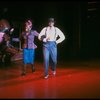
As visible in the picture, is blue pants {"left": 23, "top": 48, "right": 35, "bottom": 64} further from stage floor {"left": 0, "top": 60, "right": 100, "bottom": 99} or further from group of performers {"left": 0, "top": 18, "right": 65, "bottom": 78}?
stage floor {"left": 0, "top": 60, "right": 100, "bottom": 99}

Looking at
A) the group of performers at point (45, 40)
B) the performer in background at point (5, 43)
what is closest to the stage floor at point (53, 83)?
the group of performers at point (45, 40)

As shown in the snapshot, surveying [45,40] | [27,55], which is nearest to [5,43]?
[27,55]

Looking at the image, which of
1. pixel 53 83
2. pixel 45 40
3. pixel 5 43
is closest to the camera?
pixel 53 83

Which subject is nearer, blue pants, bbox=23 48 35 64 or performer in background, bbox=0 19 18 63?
blue pants, bbox=23 48 35 64

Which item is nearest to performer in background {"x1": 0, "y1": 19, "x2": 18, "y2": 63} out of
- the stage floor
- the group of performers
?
the stage floor

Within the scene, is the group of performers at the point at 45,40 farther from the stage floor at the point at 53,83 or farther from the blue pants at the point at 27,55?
the stage floor at the point at 53,83

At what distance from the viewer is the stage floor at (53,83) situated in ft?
35.0

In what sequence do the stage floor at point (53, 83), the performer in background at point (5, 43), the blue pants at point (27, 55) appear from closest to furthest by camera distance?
the stage floor at point (53, 83) < the blue pants at point (27, 55) < the performer in background at point (5, 43)

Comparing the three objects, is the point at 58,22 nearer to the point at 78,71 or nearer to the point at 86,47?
the point at 86,47

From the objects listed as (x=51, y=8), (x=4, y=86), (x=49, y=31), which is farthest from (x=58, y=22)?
(x=4, y=86)

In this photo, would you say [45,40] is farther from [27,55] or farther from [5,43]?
[5,43]

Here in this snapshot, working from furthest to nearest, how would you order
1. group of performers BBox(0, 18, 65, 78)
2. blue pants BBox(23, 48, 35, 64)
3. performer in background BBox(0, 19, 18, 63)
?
performer in background BBox(0, 19, 18, 63) < blue pants BBox(23, 48, 35, 64) < group of performers BBox(0, 18, 65, 78)

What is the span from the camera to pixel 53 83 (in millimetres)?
12336

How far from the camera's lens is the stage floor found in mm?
10656
